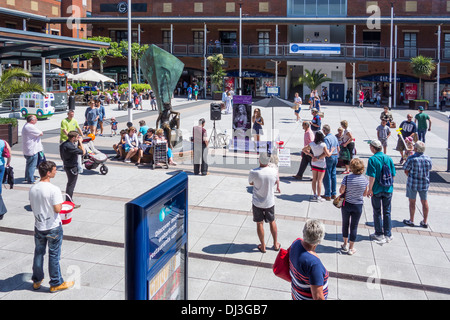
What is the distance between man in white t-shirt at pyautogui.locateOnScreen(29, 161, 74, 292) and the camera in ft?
20.4

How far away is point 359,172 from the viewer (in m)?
7.83

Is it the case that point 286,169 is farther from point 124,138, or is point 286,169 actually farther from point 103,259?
point 103,259

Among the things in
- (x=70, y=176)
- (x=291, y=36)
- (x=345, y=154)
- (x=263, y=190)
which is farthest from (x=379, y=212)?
(x=291, y=36)

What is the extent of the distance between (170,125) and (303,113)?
17.6 m

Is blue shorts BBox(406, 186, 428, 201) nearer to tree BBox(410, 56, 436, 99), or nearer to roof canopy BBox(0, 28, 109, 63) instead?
roof canopy BBox(0, 28, 109, 63)

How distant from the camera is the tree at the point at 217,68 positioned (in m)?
43.1

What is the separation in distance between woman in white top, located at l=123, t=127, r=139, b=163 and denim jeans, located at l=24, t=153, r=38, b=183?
3.64 metres

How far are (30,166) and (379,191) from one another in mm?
8361

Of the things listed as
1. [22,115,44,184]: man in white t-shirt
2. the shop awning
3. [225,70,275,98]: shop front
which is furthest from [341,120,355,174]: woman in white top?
[225,70,275,98]: shop front

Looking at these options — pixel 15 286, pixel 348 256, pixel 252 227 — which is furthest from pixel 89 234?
pixel 348 256

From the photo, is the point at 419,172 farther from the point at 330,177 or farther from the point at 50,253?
the point at 50,253

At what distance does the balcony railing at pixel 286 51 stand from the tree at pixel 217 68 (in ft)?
7.18

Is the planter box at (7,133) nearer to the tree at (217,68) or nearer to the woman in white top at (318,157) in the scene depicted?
the woman in white top at (318,157)

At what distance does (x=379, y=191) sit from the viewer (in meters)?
8.44
